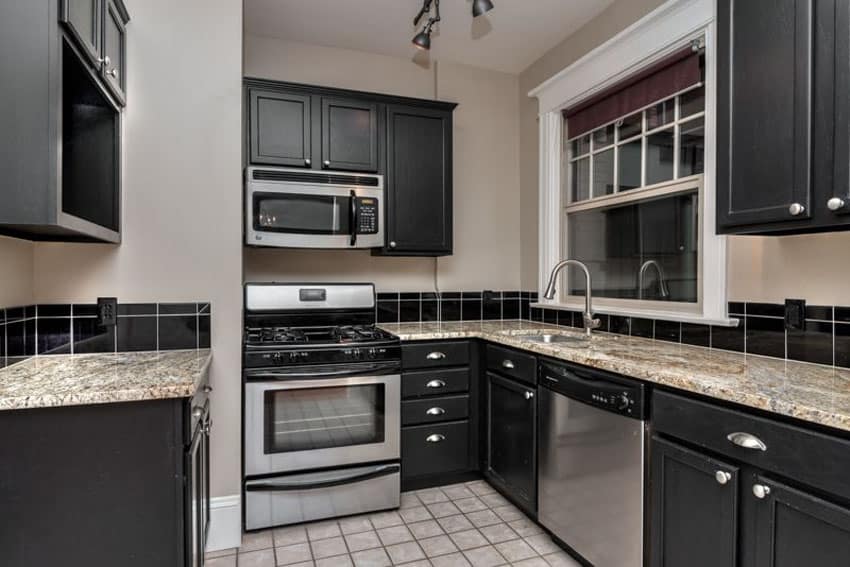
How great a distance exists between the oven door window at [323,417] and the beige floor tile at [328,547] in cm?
42

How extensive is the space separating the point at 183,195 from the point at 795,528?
241cm

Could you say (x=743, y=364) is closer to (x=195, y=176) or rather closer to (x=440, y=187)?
(x=440, y=187)

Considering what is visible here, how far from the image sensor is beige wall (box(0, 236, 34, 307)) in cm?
179

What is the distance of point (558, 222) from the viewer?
329 centimetres

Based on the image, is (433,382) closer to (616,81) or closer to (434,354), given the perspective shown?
(434,354)

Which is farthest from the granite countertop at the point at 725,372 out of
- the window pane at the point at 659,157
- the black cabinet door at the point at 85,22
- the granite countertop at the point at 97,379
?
the black cabinet door at the point at 85,22

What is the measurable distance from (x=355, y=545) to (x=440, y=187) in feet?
6.68

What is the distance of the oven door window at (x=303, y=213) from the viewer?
2.71 metres

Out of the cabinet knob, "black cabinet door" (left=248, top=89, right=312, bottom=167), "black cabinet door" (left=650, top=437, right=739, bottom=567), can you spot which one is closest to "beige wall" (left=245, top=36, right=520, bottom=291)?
"black cabinet door" (left=248, top=89, right=312, bottom=167)

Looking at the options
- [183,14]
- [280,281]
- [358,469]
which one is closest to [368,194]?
[280,281]

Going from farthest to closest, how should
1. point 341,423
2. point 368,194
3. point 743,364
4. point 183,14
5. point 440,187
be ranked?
point 440,187, point 368,194, point 341,423, point 183,14, point 743,364

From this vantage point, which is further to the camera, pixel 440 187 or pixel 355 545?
pixel 440 187

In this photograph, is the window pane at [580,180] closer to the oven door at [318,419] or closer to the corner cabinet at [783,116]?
the corner cabinet at [783,116]

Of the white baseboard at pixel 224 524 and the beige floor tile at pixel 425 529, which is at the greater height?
the white baseboard at pixel 224 524
